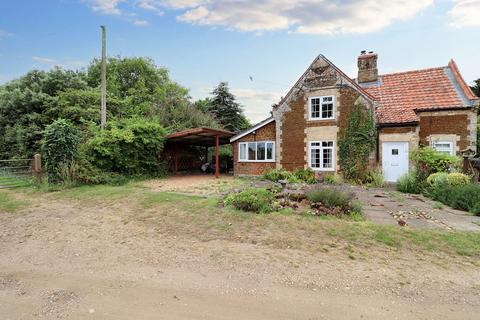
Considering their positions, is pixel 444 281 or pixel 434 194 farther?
pixel 434 194

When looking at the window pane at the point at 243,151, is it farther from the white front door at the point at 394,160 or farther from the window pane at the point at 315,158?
the white front door at the point at 394,160

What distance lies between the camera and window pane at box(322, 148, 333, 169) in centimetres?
1590

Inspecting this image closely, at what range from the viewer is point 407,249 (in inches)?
212

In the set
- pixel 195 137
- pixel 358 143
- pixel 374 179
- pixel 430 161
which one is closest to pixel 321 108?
pixel 358 143

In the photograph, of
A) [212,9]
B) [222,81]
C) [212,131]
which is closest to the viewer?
[212,9]

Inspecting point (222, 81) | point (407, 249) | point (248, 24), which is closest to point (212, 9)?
point (248, 24)

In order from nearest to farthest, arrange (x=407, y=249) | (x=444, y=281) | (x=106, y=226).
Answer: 1. (x=444, y=281)
2. (x=407, y=249)
3. (x=106, y=226)

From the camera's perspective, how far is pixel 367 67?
1783 centimetres

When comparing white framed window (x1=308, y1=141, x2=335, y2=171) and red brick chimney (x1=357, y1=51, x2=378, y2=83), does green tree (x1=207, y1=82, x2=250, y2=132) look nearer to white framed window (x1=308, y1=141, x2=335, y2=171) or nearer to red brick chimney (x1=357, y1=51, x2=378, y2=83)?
red brick chimney (x1=357, y1=51, x2=378, y2=83)

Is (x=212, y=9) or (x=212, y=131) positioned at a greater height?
(x=212, y=9)

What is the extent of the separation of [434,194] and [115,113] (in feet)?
78.0

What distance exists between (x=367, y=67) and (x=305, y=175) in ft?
28.0

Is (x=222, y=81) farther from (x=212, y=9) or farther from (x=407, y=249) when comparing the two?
(x=407, y=249)

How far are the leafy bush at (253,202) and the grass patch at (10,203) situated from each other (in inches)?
301
